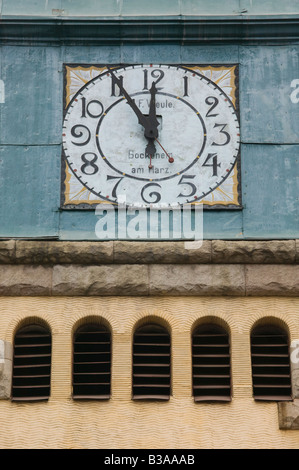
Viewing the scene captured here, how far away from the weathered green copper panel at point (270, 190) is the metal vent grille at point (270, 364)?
5.70ft

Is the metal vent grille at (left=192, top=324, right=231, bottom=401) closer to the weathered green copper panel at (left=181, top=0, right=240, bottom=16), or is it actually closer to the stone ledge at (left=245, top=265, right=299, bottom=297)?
the stone ledge at (left=245, top=265, right=299, bottom=297)

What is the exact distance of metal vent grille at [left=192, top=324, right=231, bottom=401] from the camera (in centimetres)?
2928

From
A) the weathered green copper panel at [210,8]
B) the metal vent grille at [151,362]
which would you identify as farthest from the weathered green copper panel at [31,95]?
the metal vent grille at [151,362]

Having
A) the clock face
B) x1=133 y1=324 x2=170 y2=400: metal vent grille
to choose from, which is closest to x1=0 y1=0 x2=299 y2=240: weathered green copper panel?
the clock face

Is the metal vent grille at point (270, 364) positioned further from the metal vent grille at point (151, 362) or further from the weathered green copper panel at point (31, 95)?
the weathered green copper panel at point (31, 95)

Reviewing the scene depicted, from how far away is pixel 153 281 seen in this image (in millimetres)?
29781

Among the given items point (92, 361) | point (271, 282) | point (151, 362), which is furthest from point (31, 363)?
point (271, 282)

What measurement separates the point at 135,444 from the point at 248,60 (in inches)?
289

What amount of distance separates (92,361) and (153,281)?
5.40 ft

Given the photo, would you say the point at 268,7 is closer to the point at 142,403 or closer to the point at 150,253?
the point at 150,253

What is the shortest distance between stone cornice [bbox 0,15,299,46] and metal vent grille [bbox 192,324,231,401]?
5.37m
